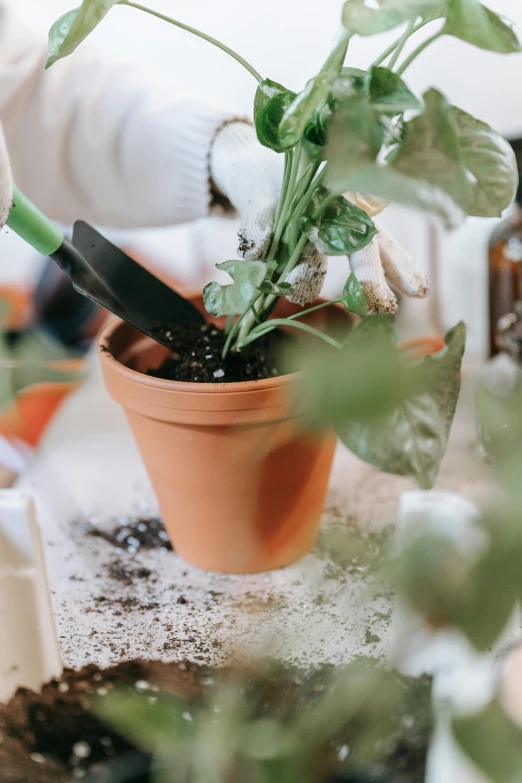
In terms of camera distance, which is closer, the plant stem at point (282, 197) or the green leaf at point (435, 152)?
the green leaf at point (435, 152)

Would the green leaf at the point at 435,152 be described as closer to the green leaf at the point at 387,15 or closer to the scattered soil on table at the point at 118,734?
the green leaf at the point at 387,15

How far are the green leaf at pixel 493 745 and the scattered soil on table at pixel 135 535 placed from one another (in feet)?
1.72

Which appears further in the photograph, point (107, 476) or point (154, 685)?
point (107, 476)

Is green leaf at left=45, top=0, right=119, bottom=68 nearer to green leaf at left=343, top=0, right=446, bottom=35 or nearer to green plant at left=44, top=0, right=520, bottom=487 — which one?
green plant at left=44, top=0, right=520, bottom=487

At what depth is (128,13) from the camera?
973 millimetres

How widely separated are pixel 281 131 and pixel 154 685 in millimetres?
423

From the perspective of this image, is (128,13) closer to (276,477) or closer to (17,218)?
(17,218)

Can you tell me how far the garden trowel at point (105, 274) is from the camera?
0.55m

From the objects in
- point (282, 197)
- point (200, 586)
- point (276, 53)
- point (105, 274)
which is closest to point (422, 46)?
point (282, 197)

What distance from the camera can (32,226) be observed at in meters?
0.55

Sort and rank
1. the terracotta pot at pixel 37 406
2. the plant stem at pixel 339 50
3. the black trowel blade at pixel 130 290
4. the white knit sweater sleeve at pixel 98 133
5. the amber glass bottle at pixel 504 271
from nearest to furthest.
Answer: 1. the plant stem at pixel 339 50
2. the black trowel blade at pixel 130 290
3. the white knit sweater sleeve at pixel 98 133
4. the terracotta pot at pixel 37 406
5. the amber glass bottle at pixel 504 271

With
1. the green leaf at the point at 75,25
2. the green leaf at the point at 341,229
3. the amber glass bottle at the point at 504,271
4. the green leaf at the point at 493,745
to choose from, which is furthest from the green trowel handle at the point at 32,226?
the amber glass bottle at the point at 504,271

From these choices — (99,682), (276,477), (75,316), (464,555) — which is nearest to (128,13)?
(75,316)

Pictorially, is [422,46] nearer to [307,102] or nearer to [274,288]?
[307,102]
